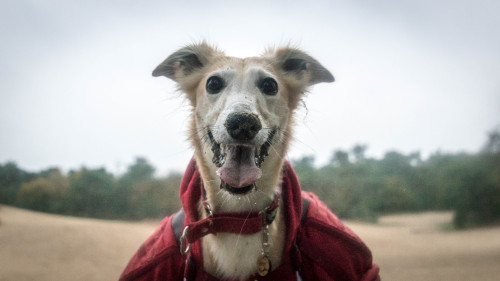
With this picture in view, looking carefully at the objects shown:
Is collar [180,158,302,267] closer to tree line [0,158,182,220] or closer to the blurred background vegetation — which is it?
the blurred background vegetation

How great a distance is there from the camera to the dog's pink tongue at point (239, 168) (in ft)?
7.75

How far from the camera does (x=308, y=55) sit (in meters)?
3.48

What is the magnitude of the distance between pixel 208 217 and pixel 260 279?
59 cm

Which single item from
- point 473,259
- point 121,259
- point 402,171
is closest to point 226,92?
point 121,259

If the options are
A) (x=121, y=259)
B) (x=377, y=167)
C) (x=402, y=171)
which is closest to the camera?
(x=121, y=259)

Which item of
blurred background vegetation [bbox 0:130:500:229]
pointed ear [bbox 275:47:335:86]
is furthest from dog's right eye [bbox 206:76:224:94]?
blurred background vegetation [bbox 0:130:500:229]

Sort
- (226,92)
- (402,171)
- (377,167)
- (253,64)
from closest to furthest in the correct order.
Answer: (226,92) < (253,64) < (402,171) < (377,167)

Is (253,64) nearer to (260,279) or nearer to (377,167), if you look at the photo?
(260,279)

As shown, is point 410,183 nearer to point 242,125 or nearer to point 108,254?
point 108,254

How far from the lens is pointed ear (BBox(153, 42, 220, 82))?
3.43 m

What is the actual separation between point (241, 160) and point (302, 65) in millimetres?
1572

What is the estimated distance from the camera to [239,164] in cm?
246

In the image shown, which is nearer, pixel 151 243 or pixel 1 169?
pixel 151 243

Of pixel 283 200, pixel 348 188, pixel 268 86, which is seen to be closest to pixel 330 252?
pixel 283 200
